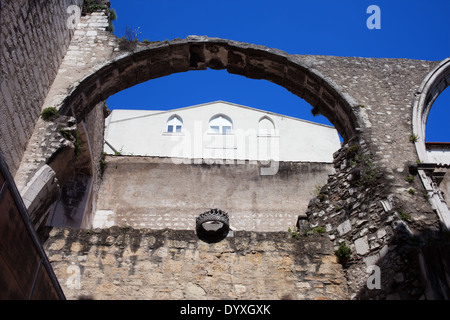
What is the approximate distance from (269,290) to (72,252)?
108 inches

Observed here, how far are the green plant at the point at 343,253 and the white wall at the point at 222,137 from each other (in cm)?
1063

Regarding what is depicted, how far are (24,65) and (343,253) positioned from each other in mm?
5343

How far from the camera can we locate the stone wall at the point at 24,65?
595 cm

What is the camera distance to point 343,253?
20.3ft

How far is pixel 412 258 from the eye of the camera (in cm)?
518

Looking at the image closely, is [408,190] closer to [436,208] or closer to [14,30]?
[436,208]

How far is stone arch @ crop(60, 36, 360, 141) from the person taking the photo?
8.02 metres

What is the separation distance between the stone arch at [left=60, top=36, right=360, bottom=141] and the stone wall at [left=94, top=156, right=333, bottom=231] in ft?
8.97

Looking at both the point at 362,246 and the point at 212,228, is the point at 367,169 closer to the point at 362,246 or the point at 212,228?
the point at 362,246

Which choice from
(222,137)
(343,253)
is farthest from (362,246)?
(222,137)

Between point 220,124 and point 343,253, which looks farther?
point 220,124

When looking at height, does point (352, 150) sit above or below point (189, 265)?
above

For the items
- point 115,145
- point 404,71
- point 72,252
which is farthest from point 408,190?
point 115,145

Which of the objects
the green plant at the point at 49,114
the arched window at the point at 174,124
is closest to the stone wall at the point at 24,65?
the green plant at the point at 49,114
